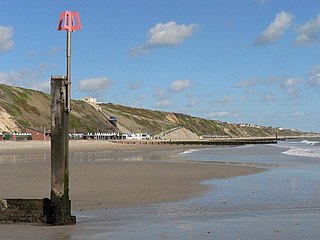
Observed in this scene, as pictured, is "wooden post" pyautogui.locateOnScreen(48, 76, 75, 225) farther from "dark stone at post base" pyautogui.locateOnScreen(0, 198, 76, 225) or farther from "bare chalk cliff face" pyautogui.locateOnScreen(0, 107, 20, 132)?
"bare chalk cliff face" pyautogui.locateOnScreen(0, 107, 20, 132)

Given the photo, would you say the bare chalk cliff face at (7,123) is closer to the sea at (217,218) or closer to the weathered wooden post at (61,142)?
the sea at (217,218)

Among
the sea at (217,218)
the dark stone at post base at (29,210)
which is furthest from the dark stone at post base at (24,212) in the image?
the sea at (217,218)

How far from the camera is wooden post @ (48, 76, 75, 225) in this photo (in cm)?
1227

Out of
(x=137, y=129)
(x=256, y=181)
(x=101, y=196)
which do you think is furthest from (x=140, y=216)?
(x=137, y=129)

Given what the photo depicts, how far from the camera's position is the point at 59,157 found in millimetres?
12453

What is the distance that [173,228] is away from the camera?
1141 cm

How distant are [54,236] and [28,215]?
232cm

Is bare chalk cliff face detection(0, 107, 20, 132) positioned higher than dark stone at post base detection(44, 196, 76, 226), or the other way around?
bare chalk cliff face detection(0, 107, 20, 132)

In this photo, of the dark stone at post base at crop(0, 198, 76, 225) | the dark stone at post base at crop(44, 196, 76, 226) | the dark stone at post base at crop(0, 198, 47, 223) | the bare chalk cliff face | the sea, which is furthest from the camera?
the bare chalk cliff face

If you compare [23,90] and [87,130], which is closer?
[87,130]

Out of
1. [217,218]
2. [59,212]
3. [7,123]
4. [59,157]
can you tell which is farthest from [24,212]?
[7,123]

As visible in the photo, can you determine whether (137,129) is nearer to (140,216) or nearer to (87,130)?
(87,130)

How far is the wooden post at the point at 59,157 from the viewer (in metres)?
12.3

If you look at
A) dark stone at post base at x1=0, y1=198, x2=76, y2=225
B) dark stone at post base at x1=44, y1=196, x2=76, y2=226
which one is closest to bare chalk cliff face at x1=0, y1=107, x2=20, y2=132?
dark stone at post base at x1=0, y1=198, x2=76, y2=225
